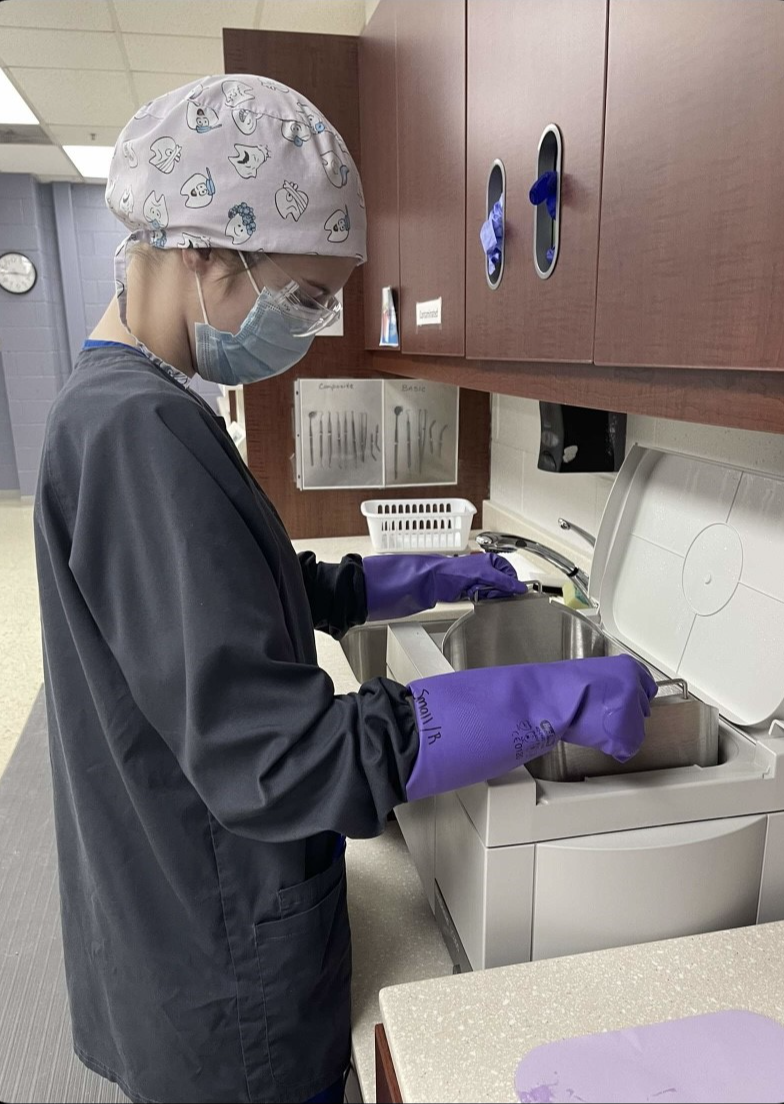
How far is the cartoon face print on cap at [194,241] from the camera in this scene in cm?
71

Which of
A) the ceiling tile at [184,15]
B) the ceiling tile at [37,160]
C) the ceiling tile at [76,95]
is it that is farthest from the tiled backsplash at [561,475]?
the ceiling tile at [37,160]

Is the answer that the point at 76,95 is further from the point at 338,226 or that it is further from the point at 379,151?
the point at 338,226

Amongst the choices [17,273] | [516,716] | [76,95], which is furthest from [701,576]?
[17,273]

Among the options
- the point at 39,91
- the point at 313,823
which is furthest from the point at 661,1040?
the point at 39,91

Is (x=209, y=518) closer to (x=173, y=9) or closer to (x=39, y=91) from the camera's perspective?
(x=173, y=9)

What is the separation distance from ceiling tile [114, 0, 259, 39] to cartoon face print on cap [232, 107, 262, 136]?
107 inches

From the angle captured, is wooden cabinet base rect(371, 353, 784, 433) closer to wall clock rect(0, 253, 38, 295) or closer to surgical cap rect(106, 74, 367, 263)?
surgical cap rect(106, 74, 367, 263)

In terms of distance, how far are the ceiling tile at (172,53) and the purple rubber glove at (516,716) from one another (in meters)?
3.20

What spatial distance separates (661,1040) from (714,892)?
0.19 metres

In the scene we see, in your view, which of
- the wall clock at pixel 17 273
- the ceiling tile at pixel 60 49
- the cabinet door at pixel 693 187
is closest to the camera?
the cabinet door at pixel 693 187

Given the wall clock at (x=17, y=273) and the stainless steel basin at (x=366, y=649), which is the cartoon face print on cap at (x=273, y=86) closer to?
the stainless steel basin at (x=366, y=649)

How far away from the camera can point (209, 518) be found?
0.61 meters

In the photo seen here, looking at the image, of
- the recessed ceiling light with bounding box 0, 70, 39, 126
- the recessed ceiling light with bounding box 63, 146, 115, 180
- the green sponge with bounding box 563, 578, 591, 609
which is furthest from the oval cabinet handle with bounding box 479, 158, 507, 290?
the recessed ceiling light with bounding box 63, 146, 115, 180

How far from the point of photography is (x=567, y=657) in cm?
116
